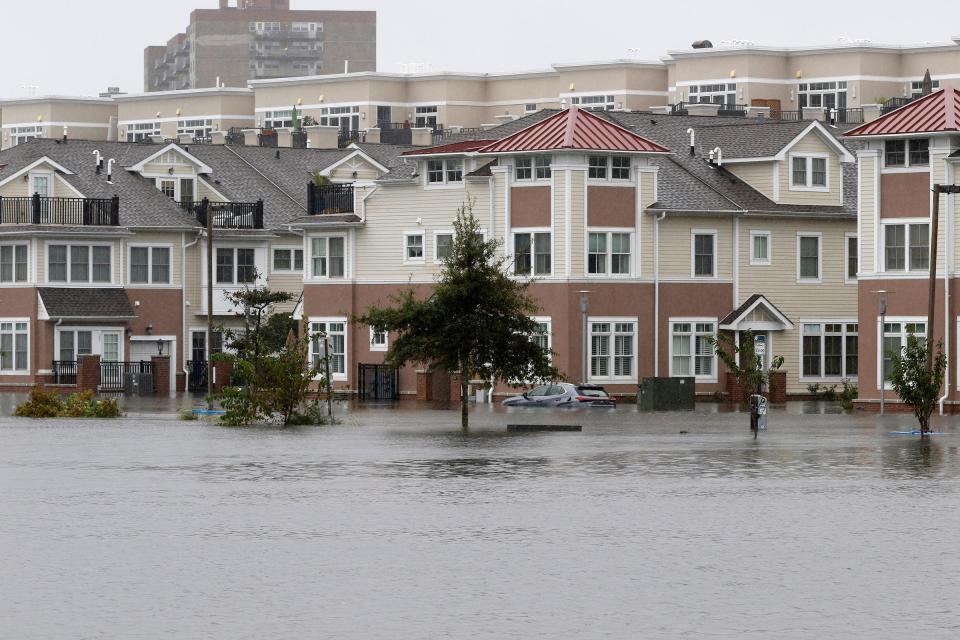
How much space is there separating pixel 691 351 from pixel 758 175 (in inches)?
294

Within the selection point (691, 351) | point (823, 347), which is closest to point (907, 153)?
point (691, 351)

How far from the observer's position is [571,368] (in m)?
69.0

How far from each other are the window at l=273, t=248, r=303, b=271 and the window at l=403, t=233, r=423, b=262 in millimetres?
14871

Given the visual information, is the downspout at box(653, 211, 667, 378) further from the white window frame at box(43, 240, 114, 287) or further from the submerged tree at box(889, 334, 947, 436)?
the white window frame at box(43, 240, 114, 287)

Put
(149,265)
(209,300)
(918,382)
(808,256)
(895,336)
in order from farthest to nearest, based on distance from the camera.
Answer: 1. (149,265)
2. (808,256)
3. (209,300)
4. (895,336)
5. (918,382)

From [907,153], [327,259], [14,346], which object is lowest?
[14,346]

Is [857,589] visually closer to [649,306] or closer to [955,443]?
[955,443]

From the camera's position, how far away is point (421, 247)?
7419cm

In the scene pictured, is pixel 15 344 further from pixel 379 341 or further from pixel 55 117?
pixel 55 117

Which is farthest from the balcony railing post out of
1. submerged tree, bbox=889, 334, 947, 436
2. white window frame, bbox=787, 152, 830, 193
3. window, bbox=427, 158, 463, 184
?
submerged tree, bbox=889, 334, 947, 436

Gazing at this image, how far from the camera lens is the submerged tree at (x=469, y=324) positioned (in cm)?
5156

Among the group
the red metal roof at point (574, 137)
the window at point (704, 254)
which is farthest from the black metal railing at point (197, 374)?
the window at point (704, 254)

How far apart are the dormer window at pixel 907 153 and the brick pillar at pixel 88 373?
3289cm

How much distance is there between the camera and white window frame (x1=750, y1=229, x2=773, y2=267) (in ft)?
239
